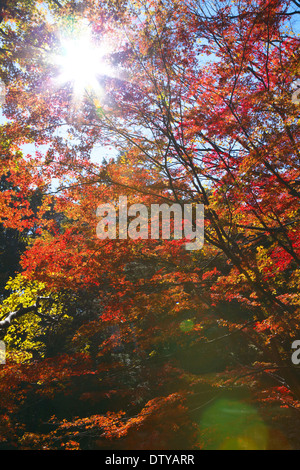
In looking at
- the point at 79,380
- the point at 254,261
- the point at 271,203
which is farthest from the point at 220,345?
the point at 271,203

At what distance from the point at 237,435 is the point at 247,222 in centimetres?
696

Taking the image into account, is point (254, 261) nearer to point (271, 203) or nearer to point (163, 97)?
point (271, 203)

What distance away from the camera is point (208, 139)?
5809mm

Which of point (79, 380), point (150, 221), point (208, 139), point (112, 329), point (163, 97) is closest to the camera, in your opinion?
point (163, 97)

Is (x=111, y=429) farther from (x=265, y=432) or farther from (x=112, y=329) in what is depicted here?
(x=112, y=329)

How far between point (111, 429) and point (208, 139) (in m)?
7.81

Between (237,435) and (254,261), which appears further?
(237,435)

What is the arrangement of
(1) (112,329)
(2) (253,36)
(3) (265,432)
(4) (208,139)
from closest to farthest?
(2) (253,36)
(4) (208,139)
(3) (265,432)
(1) (112,329)

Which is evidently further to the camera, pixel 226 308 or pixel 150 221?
pixel 226 308

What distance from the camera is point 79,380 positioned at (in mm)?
12414

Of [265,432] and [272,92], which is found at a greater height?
[272,92]

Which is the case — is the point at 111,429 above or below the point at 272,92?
below

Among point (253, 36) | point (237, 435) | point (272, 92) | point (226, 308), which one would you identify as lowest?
point (237, 435)

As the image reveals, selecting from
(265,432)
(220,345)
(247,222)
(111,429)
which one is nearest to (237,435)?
(265,432)
